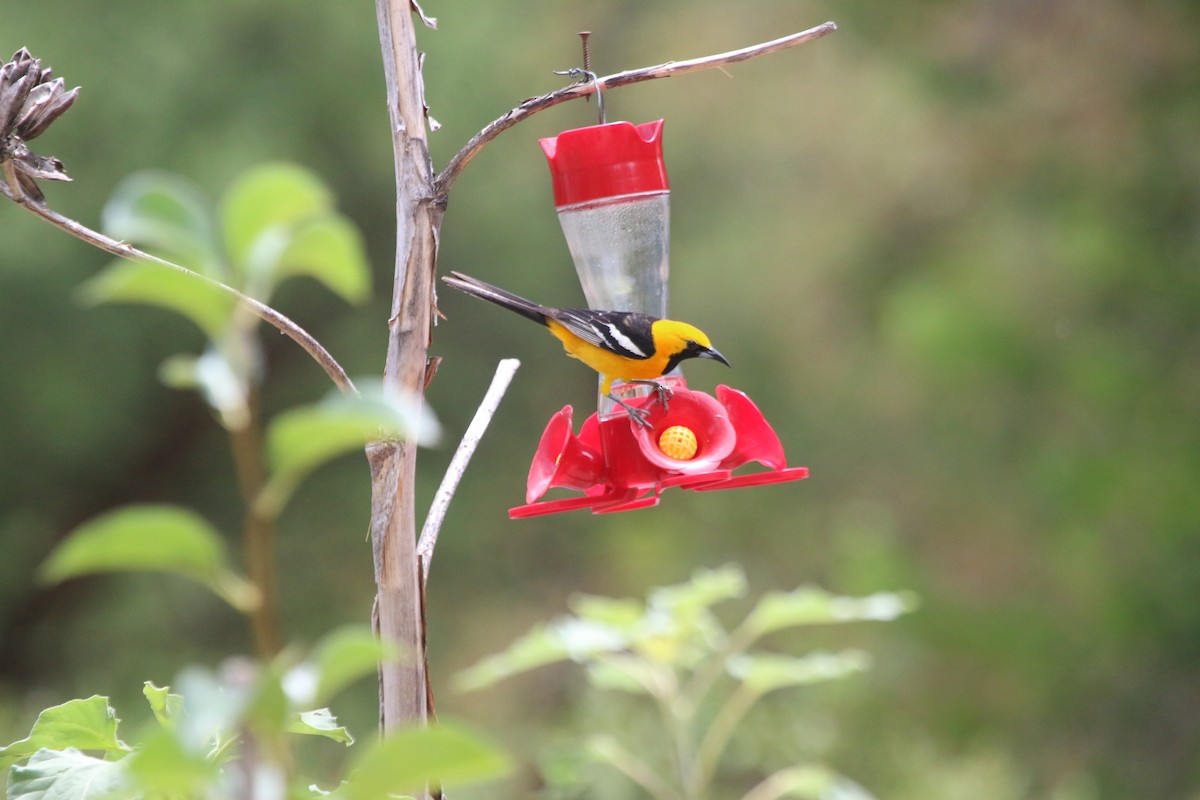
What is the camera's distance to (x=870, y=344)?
8.19 m

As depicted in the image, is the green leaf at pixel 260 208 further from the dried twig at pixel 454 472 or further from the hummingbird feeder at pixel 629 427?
the hummingbird feeder at pixel 629 427

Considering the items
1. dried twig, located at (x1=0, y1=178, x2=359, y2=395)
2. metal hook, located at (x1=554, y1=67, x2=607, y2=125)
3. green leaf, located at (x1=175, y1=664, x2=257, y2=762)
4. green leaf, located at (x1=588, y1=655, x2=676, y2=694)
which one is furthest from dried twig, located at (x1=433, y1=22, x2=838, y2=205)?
green leaf, located at (x1=588, y1=655, x2=676, y2=694)

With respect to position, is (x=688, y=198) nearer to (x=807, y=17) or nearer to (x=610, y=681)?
(x=807, y=17)

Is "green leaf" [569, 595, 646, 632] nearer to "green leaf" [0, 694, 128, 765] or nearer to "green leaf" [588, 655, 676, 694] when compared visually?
"green leaf" [588, 655, 676, 694]

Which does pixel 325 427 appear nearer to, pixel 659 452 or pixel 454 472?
pixel 454 472

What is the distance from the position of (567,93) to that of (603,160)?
0.54 metres

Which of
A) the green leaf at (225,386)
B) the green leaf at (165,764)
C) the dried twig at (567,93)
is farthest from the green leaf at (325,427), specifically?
the dried twig at (567,93)

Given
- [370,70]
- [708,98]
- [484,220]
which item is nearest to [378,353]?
[484,220]

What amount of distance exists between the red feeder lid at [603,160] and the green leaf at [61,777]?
1.19 meters

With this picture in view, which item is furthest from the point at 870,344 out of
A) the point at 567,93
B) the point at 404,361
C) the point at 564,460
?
the point at 404,361

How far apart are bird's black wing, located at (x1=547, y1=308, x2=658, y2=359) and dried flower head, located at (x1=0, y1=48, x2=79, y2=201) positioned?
1269 millimetres

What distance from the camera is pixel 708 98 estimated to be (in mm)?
8422

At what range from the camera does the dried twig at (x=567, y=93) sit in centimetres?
140

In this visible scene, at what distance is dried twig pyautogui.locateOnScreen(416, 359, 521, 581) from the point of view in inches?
57.0
